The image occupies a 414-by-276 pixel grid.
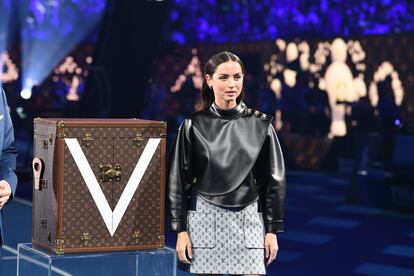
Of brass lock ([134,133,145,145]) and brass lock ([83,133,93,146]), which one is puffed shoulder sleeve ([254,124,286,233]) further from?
brass lock ([83,133,93,146])

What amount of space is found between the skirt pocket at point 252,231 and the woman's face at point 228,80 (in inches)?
18.0

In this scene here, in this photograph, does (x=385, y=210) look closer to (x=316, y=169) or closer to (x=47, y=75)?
(x=316, y=169)

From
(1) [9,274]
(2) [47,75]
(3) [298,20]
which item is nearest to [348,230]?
(1) [9,274]

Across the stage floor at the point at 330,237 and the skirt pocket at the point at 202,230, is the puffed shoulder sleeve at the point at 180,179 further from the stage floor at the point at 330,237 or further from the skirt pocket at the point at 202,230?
the stage floor at the point at 330,237

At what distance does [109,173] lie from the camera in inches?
126

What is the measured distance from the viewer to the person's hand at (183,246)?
2.98 m

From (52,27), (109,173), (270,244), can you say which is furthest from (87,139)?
(52,27)

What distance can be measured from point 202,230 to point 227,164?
27 cm

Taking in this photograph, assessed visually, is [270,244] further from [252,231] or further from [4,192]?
[4,192]

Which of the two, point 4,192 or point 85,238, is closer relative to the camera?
point 4,192

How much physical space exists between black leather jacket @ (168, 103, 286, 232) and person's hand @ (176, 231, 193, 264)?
0.09ft

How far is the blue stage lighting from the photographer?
71.1 ft

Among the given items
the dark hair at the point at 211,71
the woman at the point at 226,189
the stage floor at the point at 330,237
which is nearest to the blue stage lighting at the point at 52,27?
the stage floor at the point at 330,237

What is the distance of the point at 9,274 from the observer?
5777 mm
